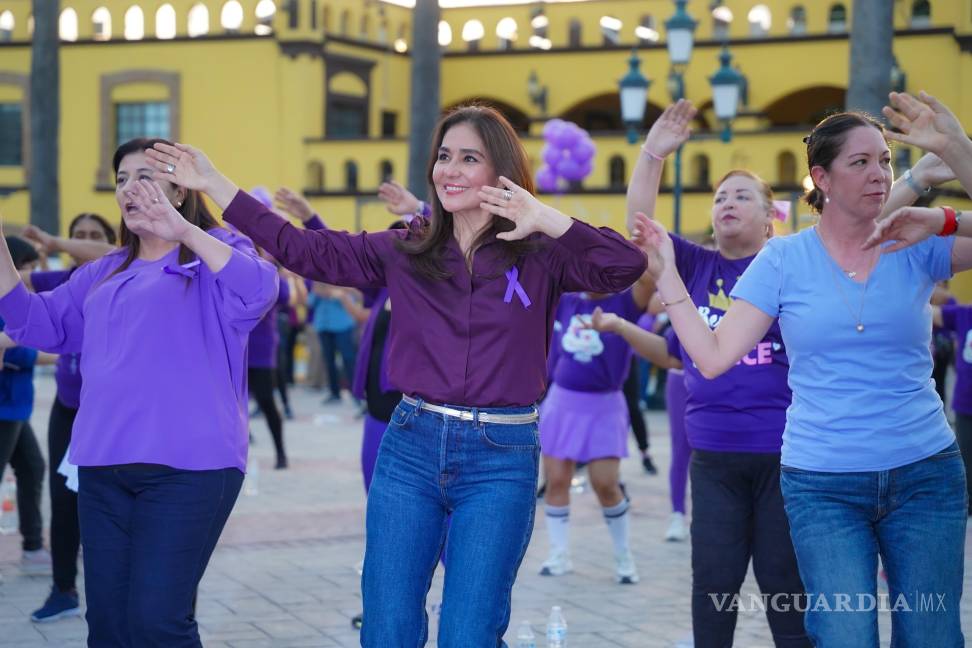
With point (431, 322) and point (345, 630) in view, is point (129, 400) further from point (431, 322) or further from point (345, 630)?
point (345, 630)

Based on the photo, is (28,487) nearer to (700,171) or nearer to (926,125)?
(926,125)

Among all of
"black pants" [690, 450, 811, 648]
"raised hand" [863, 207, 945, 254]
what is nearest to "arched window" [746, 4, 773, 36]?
"black pants" [690, 450, 811, 648]

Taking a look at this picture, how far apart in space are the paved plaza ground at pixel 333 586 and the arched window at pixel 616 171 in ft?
51.4

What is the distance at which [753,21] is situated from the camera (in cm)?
3036

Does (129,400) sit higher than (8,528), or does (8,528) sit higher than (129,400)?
(129,400)

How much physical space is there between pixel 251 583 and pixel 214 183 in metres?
4.20

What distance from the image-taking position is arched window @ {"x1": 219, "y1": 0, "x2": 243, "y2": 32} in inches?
1258

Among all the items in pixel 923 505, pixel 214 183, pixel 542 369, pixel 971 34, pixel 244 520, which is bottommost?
pixel 244 520

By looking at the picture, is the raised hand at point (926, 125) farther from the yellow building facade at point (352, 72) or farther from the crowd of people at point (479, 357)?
the yellow building facade at point (352, 72)

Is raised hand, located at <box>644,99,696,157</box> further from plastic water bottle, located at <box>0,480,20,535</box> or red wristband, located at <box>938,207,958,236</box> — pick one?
plastic water bottle, located at <box>0,480,20,535</box>

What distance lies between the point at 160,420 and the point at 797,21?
2776cm

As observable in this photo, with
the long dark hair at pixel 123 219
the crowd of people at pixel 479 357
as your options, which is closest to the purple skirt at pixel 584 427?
the crowd of people at pixel 479 357

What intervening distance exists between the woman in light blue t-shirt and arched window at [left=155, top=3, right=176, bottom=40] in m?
29.7

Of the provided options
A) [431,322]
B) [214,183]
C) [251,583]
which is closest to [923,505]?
[431,322]
